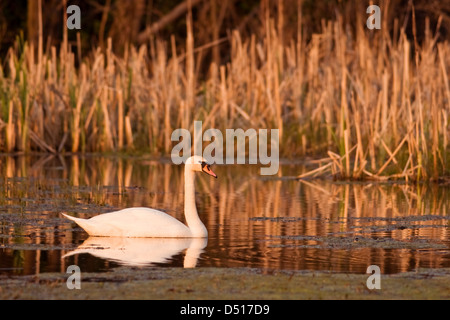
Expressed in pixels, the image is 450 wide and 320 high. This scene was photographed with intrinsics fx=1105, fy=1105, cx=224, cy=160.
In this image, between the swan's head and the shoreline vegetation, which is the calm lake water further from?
the shoreline vegetation

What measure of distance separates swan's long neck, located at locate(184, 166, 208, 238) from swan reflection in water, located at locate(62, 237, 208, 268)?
67 millimetres

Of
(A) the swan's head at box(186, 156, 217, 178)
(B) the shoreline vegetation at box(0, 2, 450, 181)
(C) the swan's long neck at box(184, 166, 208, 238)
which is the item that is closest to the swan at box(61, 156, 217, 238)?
(C) the swan's long neck at box(184, 166, 208, 238)

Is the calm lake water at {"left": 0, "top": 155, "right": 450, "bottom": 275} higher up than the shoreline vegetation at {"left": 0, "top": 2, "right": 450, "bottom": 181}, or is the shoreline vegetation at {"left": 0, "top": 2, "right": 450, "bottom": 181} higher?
the shoreline vegetation at {"left": 0, "top": 2, "right": 450, "bottom": 181}

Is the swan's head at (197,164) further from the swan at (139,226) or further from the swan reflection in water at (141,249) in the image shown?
the swan reflection in water at (141,249)

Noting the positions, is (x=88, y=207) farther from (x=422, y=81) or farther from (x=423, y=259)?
(x=422, y=81)

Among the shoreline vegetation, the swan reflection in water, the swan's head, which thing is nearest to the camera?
the swan reflection in water

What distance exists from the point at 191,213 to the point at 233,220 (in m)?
1.14

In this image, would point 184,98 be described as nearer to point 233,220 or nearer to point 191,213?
point 233,220

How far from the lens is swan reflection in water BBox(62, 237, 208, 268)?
25.3ft

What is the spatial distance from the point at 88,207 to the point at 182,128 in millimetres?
6177

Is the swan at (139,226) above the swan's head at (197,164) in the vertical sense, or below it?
below

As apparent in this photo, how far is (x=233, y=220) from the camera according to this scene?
10.1 m

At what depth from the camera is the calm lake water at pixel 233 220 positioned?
25.5 feet

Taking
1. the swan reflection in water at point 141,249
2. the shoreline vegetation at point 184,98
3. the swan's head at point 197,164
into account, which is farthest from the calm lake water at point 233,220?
the shoreline vegetation at point 184,98
